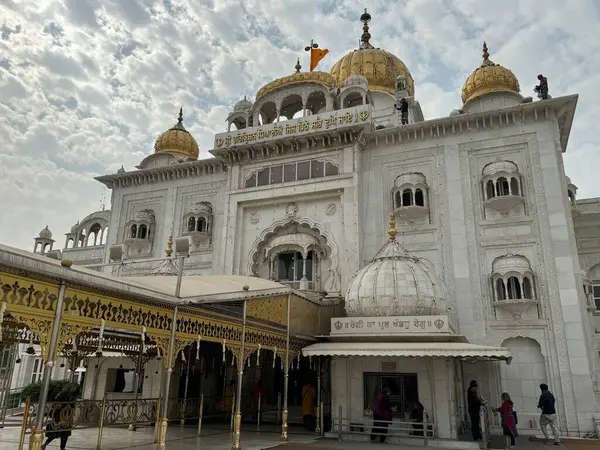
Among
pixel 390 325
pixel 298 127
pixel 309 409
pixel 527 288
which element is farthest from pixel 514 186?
pixel 309 409

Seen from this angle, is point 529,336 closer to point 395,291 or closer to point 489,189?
point 395,291

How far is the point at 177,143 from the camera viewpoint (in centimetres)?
2505

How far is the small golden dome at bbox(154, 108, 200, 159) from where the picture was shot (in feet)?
82.0

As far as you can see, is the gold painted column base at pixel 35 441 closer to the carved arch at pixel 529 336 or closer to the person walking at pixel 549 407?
the person walking at pixel 549 407

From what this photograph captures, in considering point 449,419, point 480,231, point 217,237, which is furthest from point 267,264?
point 449,419

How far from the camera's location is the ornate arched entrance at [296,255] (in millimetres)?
18538

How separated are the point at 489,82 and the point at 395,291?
10.7 metres

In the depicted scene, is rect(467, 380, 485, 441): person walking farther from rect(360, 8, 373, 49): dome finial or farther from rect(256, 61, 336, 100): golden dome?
rect(360, 8, 373, 49): dome finial

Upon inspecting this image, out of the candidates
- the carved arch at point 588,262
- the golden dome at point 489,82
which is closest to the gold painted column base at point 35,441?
the golden dome at point 489,82

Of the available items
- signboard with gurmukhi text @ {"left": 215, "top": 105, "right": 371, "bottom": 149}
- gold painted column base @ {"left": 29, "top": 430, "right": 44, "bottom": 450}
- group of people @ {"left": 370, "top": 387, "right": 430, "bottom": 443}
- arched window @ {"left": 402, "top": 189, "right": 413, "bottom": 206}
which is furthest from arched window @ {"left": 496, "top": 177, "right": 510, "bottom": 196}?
gold painted column base @ {"left": 29, "top": 430, "right": 44, "bottom": 450}

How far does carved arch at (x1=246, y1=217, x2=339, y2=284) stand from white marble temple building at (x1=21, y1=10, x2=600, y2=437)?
5cm

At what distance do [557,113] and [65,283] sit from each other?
17390 mm

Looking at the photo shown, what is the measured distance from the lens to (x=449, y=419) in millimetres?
12031

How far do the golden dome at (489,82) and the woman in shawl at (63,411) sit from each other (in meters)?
17.9
